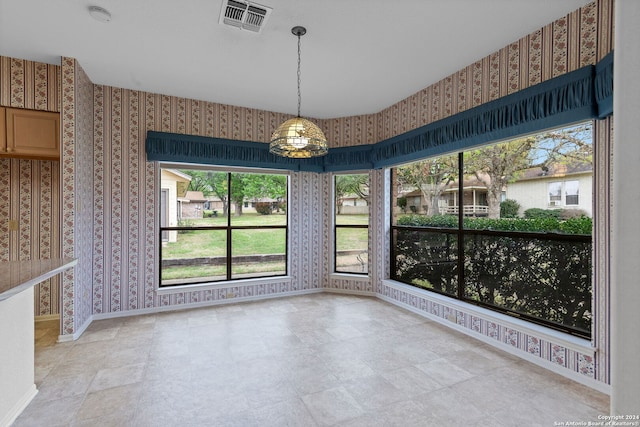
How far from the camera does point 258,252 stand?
5.13 metres

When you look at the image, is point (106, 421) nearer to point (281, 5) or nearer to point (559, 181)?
point (281, 5)

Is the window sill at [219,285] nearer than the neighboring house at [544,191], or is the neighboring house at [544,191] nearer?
the neighboring house at [544,191]

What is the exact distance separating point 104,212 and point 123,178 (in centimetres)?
50

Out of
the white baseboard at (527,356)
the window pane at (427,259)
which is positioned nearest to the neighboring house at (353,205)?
the window pane at (427,259)

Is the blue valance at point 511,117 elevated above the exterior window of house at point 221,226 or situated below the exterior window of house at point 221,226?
above

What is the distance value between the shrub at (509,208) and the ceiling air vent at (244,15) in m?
2.98

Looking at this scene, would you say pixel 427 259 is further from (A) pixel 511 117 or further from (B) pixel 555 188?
(A) pixel 511 117

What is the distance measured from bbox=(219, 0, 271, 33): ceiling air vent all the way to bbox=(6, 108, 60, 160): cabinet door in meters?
2.41

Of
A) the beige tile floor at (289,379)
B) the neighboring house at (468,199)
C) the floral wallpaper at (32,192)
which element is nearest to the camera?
the beige tile floor at (289,379)

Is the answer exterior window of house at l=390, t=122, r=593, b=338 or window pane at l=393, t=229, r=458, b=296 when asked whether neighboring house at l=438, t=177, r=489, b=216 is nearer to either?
exterior window of house at l=390, t=122, r=593, b=338

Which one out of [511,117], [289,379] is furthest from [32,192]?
[511,117]

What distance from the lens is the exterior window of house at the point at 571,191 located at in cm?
278

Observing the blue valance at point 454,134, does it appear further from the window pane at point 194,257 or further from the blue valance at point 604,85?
the window pane at point 194,257

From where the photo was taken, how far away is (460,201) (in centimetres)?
386
